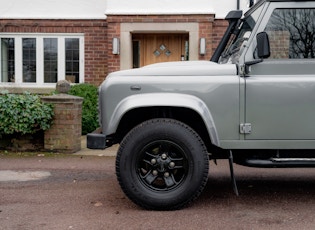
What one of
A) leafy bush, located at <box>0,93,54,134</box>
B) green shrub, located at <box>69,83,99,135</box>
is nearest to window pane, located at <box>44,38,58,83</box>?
green shrub, located at <box>69,83,99,135</box>

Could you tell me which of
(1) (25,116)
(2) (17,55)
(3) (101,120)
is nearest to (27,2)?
(2) (17,55)

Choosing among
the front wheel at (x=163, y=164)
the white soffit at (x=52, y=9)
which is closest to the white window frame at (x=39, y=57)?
the white soffit at (x=52, y=9)

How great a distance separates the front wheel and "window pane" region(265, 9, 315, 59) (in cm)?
121

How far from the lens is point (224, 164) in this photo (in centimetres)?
759

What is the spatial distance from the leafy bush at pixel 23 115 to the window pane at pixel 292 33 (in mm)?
4456

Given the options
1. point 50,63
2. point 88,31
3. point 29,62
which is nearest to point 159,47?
point 88,31

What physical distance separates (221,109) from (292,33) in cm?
104

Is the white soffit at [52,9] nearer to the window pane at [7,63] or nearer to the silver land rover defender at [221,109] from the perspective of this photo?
the window pane at [7,63]

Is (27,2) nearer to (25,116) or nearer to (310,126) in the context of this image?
(25,116)

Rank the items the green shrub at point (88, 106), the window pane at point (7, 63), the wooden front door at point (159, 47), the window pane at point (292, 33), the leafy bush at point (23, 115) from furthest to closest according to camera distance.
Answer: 1. the window pane at point (7, 63)
2. the wooden front door at point (159, 47)
3. the green shrub at point (88, 106)
4. the leafy bush at point (23, 115)
5. the window pane at point (292, 33)

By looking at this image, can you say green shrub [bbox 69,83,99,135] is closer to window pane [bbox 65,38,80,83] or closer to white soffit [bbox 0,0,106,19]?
window pane [bbox 65,38,80,83]

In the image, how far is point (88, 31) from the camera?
12.2 m

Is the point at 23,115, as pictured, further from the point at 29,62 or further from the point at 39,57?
the point at 29,62

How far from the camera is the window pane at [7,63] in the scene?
1264cm
